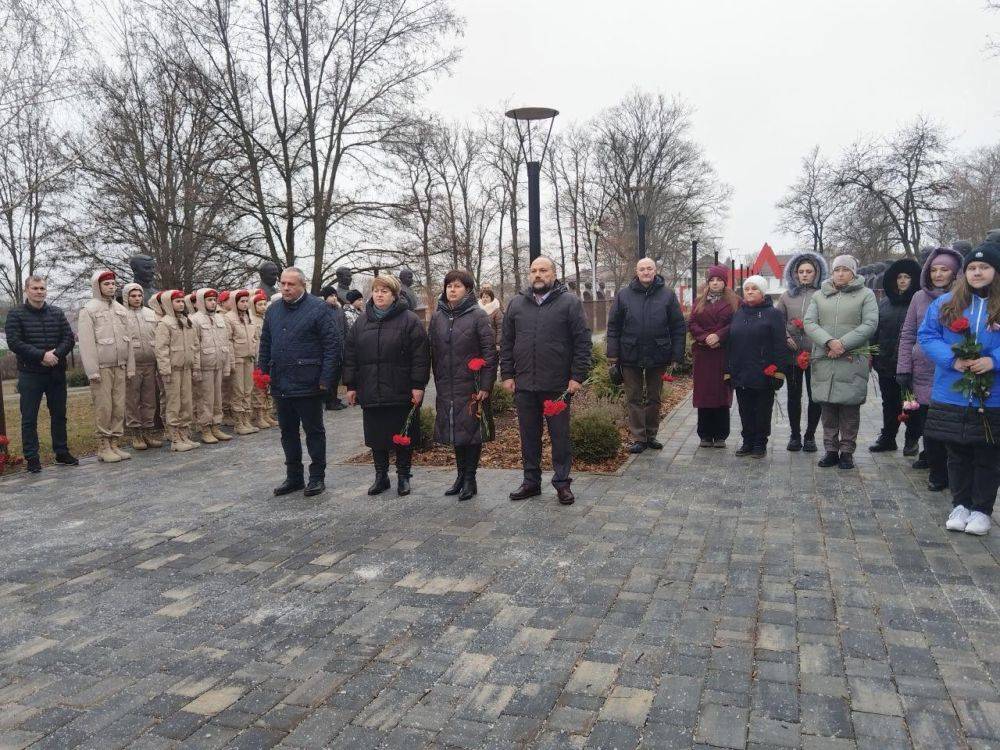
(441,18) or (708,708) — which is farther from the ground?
(441,18)

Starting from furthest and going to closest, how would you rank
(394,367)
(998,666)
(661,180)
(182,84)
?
(661,180), (182,84), (394,367), (998,666)

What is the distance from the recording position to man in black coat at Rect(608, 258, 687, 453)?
8.32 metres

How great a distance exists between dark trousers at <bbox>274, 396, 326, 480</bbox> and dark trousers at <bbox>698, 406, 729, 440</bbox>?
4141 millimetres

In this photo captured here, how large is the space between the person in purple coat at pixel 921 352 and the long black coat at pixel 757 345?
4.22 feet

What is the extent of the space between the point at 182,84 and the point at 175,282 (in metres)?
5.08

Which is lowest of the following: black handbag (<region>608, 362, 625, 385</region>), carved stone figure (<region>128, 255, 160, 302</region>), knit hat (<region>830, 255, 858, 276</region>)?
black handbag (<region>608, 362, 625, 385</region>)

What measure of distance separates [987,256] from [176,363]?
27.1ft

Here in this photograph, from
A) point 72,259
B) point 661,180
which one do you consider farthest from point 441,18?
point 661,180

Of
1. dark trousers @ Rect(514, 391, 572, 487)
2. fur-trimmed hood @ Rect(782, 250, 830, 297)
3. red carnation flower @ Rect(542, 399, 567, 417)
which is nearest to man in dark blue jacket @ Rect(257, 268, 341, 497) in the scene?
dark trousers @ Rect(514, 391, 572, 487)

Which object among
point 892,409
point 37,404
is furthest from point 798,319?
point 37,404

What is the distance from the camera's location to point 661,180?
47812mm

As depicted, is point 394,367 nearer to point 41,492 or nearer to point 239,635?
point 239,635

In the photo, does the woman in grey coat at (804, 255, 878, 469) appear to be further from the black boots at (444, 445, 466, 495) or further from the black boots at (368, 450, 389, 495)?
the black boots at (368, 450, 389, 495)

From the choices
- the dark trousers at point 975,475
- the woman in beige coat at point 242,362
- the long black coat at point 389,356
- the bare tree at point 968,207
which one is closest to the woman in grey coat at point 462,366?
the long black coat at point 389,356
